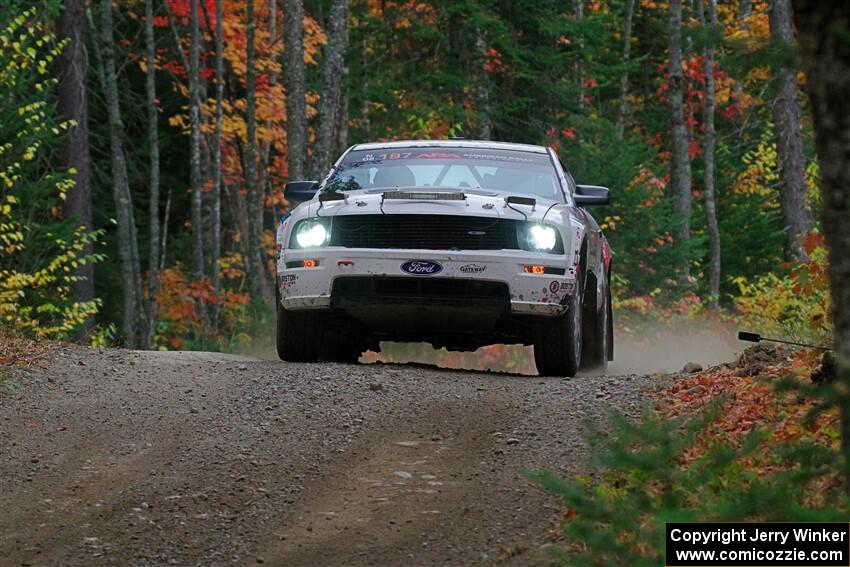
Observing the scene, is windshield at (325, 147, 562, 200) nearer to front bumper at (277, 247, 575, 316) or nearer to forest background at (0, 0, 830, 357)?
front bumper at (277, 247, 575, 316)

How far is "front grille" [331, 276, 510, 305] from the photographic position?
10.4m

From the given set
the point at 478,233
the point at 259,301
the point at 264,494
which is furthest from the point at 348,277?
the point at 259,301

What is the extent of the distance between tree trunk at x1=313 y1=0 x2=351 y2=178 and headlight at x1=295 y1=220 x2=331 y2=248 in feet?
34.2

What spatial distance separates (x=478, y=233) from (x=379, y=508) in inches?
162

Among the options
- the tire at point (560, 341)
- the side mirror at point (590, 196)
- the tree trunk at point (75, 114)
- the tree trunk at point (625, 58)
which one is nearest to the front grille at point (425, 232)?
the tire at point (560, 341)

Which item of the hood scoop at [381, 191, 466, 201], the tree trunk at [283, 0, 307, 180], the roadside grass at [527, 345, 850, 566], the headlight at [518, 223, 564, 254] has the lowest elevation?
the roadside grass at [527, 345, 850, 566]

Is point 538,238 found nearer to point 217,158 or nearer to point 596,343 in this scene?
point 596,343

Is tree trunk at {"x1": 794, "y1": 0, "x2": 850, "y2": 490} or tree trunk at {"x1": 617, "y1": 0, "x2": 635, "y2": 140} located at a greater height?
tree trunk at {"x1": 617, "y1": 0, "x2": 635, "y2": 140}

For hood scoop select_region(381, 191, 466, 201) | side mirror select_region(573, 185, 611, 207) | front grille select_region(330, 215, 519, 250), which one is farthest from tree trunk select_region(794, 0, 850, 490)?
side mirror select_region(573, 185, 611, 207)

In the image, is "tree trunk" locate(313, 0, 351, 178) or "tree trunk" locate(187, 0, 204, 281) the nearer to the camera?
"tree trunk" locate(313, 0, 351, 178)

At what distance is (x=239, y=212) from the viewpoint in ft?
129

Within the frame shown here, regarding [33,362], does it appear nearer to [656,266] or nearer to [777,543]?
[777,543]

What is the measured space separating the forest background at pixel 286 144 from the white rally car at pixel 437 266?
4.02 metres

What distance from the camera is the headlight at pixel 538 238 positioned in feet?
34.3
